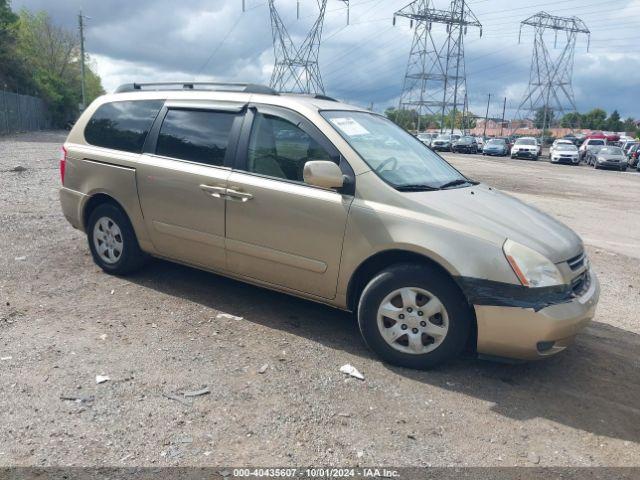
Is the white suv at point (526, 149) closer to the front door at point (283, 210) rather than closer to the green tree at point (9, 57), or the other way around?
the green tree at point (9, 57)

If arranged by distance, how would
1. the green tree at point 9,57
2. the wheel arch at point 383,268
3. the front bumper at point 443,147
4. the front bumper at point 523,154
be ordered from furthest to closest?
the front bumper at point 443,147 < the green tree at point 9,57 < the front bumper at point 523,154 < the wheel arch at point 383,268

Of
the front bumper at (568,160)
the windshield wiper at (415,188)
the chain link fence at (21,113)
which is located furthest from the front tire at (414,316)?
the chain link fence at (21,113)

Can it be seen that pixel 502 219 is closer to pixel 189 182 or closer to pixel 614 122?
pixel 189 182

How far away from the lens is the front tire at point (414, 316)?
12.5 ft

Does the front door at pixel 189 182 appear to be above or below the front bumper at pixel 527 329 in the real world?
above

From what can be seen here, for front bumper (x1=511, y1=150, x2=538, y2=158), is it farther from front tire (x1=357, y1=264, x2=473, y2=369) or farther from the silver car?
front tire (x1=357, y1=264, x2=473, y2=369)

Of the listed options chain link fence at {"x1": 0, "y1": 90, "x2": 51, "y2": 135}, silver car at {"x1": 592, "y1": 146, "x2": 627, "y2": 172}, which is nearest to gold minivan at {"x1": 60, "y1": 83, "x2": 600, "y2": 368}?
silver car at {"x1": 592, "y1": 146, "x2": 627, "y2": 172}

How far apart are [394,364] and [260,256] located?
138 cm

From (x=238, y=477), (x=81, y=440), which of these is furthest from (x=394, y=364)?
(x=81, y=440)

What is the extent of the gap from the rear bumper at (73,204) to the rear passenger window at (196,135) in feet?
3.88

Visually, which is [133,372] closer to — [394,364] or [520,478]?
[394,364]

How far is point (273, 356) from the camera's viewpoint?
4.10m

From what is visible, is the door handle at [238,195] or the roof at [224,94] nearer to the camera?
the door handle at [238,195]

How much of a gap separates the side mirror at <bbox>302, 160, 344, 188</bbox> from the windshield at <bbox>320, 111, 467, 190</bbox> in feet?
1.04
